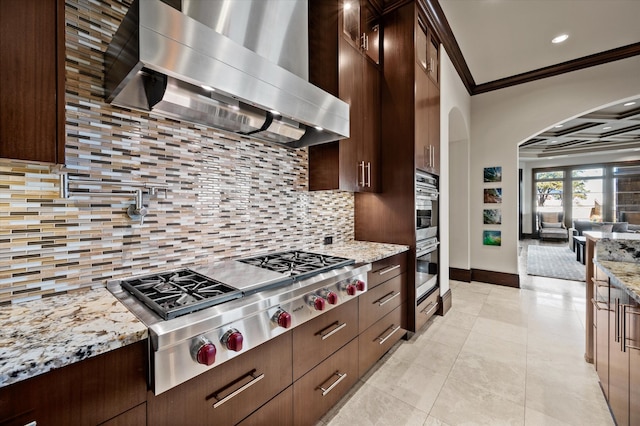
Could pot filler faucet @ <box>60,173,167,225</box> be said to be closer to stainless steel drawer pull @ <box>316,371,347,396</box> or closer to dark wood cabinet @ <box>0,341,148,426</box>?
dark wood cabinet @ <box>0,341,148,426</box>

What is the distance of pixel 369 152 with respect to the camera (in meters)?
2.53

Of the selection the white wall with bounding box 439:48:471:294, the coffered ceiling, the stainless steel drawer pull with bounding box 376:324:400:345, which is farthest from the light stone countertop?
the white wall with bounding box 439:48:471:294

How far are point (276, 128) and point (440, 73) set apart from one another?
2.50 meters

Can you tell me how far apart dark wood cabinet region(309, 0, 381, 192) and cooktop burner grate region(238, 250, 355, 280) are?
1.90ft

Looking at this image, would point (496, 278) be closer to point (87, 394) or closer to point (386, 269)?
point (386, 269)

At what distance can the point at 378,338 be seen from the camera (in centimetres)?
212

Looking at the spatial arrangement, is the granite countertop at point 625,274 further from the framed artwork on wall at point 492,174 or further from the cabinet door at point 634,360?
the framed artwork on wall at point 492,174

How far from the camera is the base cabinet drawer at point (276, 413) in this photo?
1162mm

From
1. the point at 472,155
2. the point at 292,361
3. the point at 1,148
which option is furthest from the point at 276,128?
the point at 472,155

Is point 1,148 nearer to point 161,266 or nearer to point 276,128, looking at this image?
point 161,266

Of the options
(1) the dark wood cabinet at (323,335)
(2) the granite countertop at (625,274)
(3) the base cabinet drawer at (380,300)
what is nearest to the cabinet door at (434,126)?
(3) the base cabinet drawer at (380,300)

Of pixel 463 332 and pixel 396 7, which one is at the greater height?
pixel 396 7

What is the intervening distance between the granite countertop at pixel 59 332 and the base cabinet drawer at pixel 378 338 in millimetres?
1451

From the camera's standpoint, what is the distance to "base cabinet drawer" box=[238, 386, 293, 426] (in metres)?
1.16
